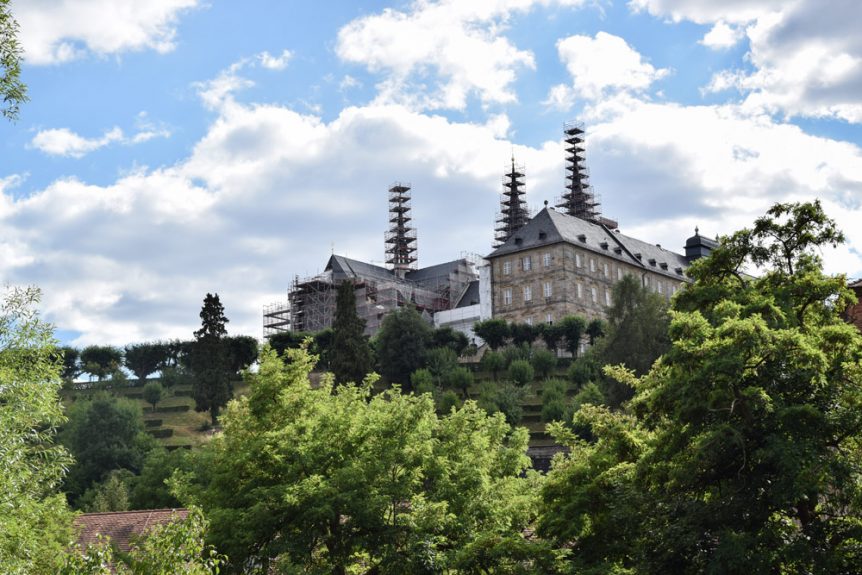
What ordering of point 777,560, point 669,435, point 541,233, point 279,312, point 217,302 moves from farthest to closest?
point 279,312, point 541,233, point 217,302, point 669,435, point 777,560

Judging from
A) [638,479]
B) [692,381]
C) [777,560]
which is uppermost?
[692,381]

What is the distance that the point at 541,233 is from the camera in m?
115

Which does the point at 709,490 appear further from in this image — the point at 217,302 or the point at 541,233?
the point at 541,233

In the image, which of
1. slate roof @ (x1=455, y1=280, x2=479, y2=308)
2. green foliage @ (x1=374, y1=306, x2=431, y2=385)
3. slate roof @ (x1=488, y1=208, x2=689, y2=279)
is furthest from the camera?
slate roof @ (x1=455, y1=280, x2=479, y2=308)

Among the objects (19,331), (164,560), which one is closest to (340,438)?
(19,331)

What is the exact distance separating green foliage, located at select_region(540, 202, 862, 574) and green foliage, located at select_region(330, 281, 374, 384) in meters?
56.4

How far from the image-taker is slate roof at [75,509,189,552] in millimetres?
37531

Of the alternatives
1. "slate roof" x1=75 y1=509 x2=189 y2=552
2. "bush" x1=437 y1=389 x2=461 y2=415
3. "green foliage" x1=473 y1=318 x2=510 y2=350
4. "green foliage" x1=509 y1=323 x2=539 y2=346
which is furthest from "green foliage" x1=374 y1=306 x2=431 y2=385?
"slate roof" x1=75 y1=509 x2=189 y2=552

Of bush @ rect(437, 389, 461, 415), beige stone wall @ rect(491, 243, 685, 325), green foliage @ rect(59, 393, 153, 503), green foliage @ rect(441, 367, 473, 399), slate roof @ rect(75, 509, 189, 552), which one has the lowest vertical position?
slate roof @ rect(75, 509, 189, 552)

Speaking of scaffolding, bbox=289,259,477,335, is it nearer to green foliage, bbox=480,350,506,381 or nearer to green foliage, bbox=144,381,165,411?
green foliage, bbox=480,350,506,381

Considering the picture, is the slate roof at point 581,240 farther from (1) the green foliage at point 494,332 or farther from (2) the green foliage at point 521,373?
(2) the green foliage at point 521,373

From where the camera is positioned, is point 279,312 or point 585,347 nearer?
point 585,347

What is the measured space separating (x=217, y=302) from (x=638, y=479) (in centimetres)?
6479

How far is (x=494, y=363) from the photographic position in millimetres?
93125
